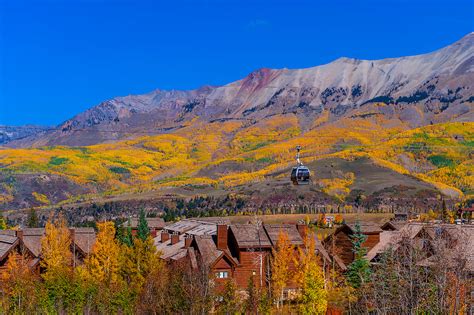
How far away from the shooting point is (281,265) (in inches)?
2416

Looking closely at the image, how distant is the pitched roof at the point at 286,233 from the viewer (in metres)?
69.5

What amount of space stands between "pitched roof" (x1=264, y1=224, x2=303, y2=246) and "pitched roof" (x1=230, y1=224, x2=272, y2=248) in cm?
53

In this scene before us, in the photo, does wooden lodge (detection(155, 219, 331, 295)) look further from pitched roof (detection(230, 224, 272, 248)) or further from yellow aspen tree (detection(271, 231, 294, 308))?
yellow aspen tree (detection(271, 231, 294, 308))

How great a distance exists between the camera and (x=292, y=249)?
65.0 meters

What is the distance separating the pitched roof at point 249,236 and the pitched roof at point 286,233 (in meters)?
0.53

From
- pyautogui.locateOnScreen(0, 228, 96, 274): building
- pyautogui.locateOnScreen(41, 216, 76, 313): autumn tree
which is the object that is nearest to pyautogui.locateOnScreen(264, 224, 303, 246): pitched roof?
pyautogui.locateOnScreen(0, 228, 96, 274): building

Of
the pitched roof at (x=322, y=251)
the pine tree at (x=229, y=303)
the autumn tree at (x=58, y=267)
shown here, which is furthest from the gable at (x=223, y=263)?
the pine tree at (x=229, y=303)

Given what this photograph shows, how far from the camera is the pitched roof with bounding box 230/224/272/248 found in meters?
68.7

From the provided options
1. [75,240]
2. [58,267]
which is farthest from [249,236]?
[58,267]

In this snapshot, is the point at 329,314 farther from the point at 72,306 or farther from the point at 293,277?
the point at 72,306

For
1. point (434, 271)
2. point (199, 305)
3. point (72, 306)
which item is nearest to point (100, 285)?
point (72, 306)

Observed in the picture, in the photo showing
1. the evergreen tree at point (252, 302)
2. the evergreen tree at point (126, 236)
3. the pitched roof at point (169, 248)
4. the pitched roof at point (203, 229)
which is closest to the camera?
the evergreen tree at point (252, 302)

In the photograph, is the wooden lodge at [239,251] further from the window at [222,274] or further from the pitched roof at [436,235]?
the pitched roof at [436,235]

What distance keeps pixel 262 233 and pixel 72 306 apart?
966 inches
